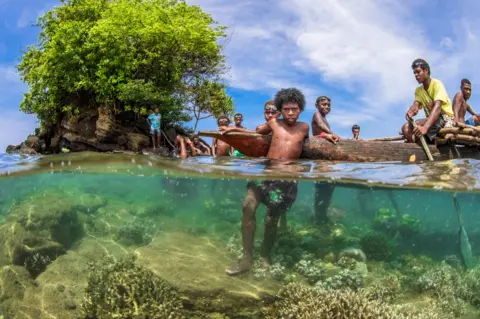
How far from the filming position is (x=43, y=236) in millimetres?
10609

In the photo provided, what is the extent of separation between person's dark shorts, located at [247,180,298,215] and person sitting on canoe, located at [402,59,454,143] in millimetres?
3370

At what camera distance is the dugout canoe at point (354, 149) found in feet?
33.4

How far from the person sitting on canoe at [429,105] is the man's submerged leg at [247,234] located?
4.64m

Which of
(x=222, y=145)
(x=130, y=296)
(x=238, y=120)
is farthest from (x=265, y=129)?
(x=222, y=145)

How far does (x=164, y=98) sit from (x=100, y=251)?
23.7 m

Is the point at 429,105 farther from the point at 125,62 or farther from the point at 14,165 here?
the point at 125,62

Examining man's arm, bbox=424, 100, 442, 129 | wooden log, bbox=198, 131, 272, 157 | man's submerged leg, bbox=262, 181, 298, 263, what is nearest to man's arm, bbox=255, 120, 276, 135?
wooden log, bbox=198, 131, 272, 157

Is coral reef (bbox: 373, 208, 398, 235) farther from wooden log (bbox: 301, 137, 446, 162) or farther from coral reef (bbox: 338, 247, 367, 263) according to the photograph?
coral reef (bbox: 338, 247, 367, 263)

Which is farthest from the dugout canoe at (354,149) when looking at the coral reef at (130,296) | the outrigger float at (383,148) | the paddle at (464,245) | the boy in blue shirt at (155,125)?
the boy in blue shirt at (155,125)

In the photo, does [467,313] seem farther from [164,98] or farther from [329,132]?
[164,98]

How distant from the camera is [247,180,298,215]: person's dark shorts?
935 centimetres

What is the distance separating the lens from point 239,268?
29.5 feet

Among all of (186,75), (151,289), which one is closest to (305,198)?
(151,289)

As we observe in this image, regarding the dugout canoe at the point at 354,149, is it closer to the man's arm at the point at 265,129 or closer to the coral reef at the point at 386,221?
the man's arm at the point at 265,129
